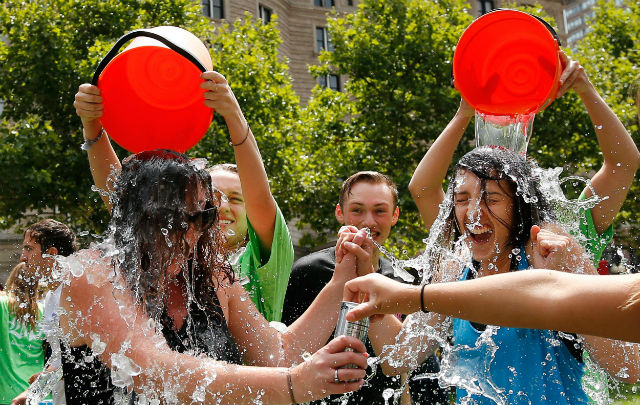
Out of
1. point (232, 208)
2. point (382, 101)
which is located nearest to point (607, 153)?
point (232, 208)

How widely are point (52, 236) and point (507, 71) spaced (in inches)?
133

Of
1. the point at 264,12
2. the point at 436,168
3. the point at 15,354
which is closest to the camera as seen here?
the point at 436,168

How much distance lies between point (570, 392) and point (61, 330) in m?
1.68

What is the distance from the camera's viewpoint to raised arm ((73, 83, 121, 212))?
107 inches

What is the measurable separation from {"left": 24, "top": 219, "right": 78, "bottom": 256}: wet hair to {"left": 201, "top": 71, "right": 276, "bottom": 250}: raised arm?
8.28ft

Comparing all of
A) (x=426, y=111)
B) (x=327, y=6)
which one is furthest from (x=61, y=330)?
(x=327, y=6)

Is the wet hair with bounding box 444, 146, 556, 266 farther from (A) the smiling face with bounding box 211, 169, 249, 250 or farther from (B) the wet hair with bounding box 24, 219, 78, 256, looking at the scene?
(B) the wet hair with bounding box 24, 219, 78, 256

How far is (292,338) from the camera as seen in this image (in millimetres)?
2453

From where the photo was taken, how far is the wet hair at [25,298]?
5.08 meters

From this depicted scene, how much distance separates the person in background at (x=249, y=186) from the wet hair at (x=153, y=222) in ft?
1.42

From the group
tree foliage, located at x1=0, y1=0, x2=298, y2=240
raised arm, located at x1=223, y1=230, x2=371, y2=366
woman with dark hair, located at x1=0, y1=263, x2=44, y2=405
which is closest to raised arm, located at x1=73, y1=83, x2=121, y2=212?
raised arm, located at x1=223, y1=230, x2=371, y2=366

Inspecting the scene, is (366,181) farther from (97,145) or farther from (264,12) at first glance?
(264,12)

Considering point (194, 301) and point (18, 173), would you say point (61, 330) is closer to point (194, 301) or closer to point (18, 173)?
point (194, 301)

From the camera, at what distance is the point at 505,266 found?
2.55 m
